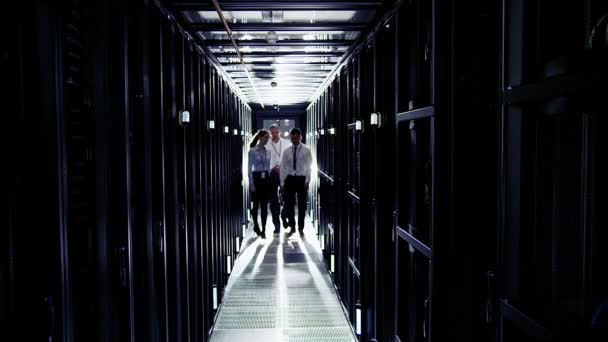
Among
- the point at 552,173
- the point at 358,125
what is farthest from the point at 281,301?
the point at 552,173

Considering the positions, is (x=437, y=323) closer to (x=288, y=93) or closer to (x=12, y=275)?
(x=12, y=275)

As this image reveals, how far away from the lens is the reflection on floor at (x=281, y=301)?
15.3 ft

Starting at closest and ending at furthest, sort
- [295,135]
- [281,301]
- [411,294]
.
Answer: [411,294], [281,301], [295,135]

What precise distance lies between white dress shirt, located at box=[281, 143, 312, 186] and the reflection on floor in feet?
3.77

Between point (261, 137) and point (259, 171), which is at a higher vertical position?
point (261, 137)

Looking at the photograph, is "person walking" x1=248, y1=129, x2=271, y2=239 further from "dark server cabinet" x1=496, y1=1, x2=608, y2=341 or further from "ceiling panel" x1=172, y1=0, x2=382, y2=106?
"dark server cabinet" x1=496, y1=1, x2=608, y2=341

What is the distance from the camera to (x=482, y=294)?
199 cm

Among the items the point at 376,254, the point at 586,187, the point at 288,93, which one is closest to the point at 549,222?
the point at 586,187

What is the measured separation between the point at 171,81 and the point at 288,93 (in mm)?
7427

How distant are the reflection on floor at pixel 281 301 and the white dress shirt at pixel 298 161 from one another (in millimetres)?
1149

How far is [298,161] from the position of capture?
814 cm

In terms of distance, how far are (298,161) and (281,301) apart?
2.99 metres

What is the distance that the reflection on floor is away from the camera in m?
4.68

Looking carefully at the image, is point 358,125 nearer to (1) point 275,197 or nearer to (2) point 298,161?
(2) point 298,161
